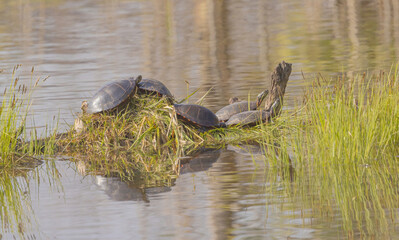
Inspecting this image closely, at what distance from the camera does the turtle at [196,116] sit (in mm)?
11312

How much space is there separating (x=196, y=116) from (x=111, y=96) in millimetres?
1268

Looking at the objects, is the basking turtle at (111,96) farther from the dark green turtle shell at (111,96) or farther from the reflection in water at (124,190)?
the reflection in water at (124,190)

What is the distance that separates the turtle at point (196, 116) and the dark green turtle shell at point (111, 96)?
2.49 ft

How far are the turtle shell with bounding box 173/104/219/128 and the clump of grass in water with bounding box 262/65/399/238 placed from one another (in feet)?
7.18

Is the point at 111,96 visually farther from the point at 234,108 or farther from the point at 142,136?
the point at 234,108

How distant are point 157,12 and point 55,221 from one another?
43.9 metres

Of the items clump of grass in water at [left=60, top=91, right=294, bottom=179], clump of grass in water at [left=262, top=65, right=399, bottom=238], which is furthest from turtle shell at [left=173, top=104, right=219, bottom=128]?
clump of grass in water at [left=262, top=65, right=399, bottom=238]

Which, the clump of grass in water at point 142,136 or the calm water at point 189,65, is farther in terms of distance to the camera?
the clump of grass in water at point 142,136

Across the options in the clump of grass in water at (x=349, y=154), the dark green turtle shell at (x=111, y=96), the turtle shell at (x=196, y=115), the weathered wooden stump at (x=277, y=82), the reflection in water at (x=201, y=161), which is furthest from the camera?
the weathered wooden stump at (x=277, y=82)

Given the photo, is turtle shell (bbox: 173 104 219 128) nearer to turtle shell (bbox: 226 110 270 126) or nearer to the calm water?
turtle shell (bbox: 226 110 270 126)

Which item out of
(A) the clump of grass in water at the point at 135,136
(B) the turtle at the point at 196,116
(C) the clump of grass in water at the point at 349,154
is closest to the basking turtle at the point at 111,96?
(A) the clump of grass in water at the point at 135,136

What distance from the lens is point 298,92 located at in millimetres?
14820

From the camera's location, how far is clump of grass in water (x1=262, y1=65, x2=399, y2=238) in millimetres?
7301

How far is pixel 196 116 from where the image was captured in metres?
11.4
